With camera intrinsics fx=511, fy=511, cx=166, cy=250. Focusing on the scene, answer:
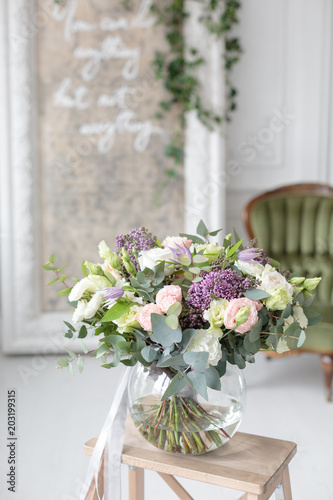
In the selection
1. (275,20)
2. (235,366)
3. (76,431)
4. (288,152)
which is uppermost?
(275,20)

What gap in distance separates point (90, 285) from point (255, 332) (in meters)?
0.34

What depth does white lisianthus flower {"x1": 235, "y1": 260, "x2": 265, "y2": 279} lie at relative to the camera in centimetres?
102

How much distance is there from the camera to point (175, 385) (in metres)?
0.94

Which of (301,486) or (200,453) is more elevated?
(200,453)

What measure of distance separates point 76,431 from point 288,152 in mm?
2200

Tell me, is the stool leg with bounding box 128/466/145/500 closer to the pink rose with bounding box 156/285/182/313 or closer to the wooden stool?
the wooden stool

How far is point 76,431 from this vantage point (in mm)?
2225

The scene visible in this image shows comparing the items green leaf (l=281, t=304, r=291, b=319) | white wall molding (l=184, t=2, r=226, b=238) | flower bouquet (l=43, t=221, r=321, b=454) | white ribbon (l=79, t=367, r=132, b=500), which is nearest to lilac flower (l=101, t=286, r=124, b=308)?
flower bouquet (l=43, t=221, r=321, b=454)

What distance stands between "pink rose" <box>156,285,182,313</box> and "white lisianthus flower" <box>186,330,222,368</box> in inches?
2.9

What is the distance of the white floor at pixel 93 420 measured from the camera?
72.2 inches

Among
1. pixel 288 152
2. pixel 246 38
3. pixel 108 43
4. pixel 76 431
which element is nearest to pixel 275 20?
pixel 246 38

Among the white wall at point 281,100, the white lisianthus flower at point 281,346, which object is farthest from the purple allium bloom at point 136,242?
the white wall at point 281,100

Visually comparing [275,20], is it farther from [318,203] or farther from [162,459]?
[162,459]

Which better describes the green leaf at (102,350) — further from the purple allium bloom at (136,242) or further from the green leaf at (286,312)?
the green leaf at (286,312)
